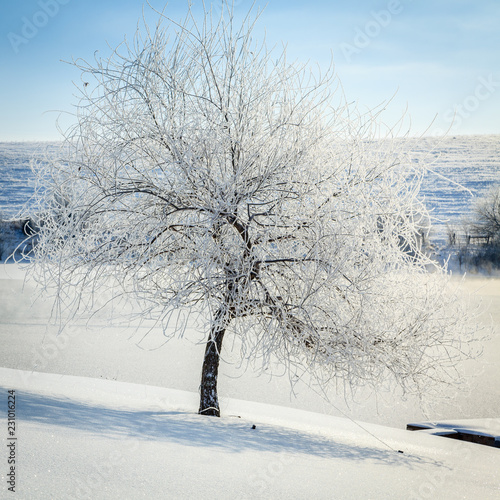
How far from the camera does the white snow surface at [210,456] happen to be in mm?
2453

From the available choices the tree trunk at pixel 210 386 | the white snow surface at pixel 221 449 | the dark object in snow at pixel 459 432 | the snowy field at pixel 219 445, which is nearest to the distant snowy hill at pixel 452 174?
the snowy field at pixel 219 445

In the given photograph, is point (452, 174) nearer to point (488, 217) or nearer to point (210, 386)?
point (488, 217)

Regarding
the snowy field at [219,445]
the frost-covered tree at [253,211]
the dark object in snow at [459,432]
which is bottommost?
the dark object in snow at [459,432]

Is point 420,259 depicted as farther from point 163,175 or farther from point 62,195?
point 62,195

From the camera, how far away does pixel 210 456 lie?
3047 millimetres

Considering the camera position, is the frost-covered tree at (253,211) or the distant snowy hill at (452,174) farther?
the distant snowy hill at (452,174)

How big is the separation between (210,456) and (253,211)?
6.12 ft

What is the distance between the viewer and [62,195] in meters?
4.36

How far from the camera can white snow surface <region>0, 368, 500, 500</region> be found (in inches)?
96.6

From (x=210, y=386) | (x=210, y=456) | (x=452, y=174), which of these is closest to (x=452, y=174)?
(x=452, y=174)

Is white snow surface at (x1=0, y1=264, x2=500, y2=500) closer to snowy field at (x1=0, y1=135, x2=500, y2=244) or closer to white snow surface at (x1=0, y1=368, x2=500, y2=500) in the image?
white snow surface at (x1=0, y1=368, x2=500, y2=500)

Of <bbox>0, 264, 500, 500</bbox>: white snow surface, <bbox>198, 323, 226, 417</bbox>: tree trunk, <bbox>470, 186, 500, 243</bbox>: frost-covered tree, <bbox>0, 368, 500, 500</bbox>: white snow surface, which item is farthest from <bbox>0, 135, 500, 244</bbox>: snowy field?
<bbox>198, 323, 226, 417</bbox>: tree trunk

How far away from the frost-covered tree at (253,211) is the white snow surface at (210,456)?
26.8 inches

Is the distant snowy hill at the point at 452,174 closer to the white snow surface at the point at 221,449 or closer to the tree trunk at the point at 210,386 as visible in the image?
the white snow surface at the point at 221,449
